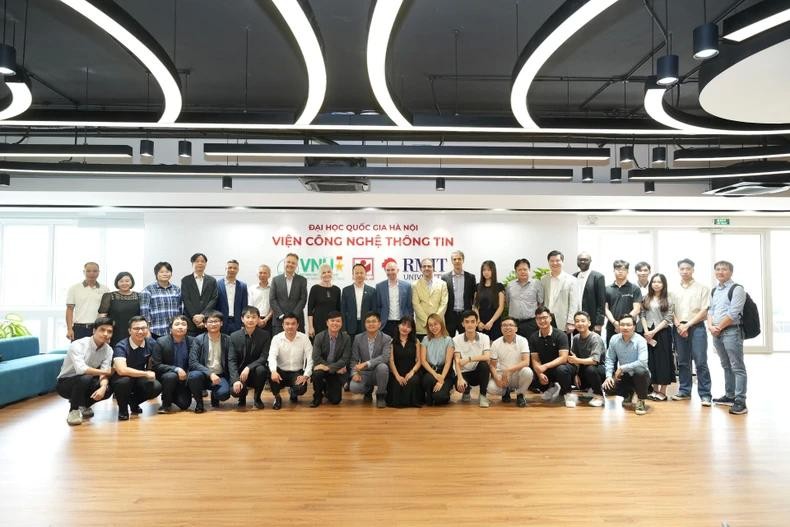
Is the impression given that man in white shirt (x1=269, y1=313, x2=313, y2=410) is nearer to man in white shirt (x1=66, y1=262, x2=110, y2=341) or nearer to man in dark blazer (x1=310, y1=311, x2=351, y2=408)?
man in dark blazer (x1=310, y1=311, x2=351, y2=408)

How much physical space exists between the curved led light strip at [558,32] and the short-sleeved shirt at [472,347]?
8.47 feet

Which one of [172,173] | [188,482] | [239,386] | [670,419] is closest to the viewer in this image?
[188,482]

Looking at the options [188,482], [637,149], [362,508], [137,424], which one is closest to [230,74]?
[137,424]

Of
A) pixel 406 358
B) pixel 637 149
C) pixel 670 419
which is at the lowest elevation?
pixel 670 419

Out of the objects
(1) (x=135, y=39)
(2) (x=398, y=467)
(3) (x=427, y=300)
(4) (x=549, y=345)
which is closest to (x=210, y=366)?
(3) (x=427, y=300)

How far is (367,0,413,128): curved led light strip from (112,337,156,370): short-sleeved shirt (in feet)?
11.0

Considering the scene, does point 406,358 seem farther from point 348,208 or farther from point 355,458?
point 348,208

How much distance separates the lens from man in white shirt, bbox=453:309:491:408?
5.74m

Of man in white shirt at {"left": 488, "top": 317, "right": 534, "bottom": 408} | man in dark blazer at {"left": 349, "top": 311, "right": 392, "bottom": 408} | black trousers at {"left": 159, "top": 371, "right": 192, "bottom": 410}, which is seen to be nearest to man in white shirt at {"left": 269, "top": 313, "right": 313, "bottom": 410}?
man in dark blazer at {"left": 349, "top": 311, "right": 392, "bottom": 408}

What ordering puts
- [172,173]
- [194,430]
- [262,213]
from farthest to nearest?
[262,213], [172,173], [194,430]

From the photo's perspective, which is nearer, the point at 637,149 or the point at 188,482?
the point at 188,482

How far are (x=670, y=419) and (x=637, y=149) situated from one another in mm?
5440

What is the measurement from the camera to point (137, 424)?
15.8 feet

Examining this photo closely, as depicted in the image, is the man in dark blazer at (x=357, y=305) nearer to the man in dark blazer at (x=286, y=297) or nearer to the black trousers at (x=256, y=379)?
the man in dark blazer at (x=286, y=297)
